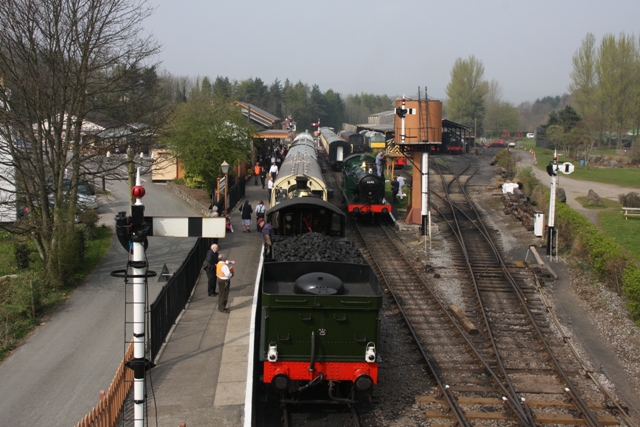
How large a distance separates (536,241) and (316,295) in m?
15.5

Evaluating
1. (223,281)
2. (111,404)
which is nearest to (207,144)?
(223,281)

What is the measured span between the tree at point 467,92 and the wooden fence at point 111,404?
3551 inches

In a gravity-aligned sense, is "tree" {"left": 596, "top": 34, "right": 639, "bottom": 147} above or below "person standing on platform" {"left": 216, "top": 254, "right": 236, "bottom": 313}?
above

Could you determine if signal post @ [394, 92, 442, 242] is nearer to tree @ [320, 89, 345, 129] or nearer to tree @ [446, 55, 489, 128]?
tree @ [446, 55, 489, 128]

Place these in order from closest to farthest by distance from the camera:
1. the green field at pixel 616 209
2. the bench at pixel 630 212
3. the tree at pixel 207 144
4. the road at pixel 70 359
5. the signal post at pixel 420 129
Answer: the road at pixel 70 359, the green field at pixel 616 209, the signal post at pixel 420 129, the bench at pixel 630 212, the tree at pixel 207 144

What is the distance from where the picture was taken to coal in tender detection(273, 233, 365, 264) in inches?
443

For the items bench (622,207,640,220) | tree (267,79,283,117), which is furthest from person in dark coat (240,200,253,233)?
tree (267,79,283,117)

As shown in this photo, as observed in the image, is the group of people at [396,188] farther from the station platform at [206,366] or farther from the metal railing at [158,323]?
the station platform at [206,366]

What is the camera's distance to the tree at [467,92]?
9438 centimetres

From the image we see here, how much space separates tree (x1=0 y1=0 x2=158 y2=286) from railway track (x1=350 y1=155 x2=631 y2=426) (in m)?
9.72

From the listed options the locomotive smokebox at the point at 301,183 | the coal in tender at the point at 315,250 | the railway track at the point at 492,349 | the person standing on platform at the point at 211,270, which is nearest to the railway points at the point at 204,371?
the person standing on platform at the point at 211,270

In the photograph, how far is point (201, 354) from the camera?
11906mm

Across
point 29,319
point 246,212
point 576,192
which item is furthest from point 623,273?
point 576,192

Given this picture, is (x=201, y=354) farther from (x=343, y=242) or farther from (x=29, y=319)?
(x=29, y=319)
